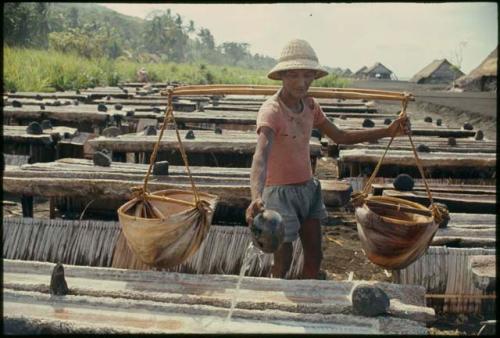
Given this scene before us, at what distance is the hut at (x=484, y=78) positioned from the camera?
1403 inches

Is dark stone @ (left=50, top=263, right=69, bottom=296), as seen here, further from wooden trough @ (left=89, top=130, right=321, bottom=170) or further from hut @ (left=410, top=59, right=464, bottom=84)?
hut @ (left=410, top=59, right=464, bottom=84)

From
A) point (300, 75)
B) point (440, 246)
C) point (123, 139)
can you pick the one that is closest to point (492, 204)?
→ point (440, 246)

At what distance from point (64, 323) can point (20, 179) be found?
2768 mm

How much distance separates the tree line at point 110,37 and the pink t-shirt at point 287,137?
67.7 ft

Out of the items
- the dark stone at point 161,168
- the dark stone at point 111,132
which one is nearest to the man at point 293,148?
the dark stone at point 161,168

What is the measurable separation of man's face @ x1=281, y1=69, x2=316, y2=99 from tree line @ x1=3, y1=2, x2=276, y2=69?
20.7 m

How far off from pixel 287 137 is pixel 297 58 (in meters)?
0.57

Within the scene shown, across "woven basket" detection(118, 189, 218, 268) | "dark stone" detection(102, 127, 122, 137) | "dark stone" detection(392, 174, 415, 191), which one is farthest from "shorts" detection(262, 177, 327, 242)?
"dark stone" detection(102, 127, 122, 137)

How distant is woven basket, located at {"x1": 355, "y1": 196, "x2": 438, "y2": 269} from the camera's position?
315 cm

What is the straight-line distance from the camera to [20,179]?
16.7 ft

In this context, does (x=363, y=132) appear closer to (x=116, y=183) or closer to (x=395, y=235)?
(x=395, y=235)

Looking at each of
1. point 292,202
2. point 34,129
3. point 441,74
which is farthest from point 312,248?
point 441,74

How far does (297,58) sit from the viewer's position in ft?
11.3

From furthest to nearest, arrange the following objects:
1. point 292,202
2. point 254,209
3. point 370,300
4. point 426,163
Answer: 1. point 426,163
2. point 292,202
3. point 254,209
4. point 370,300
